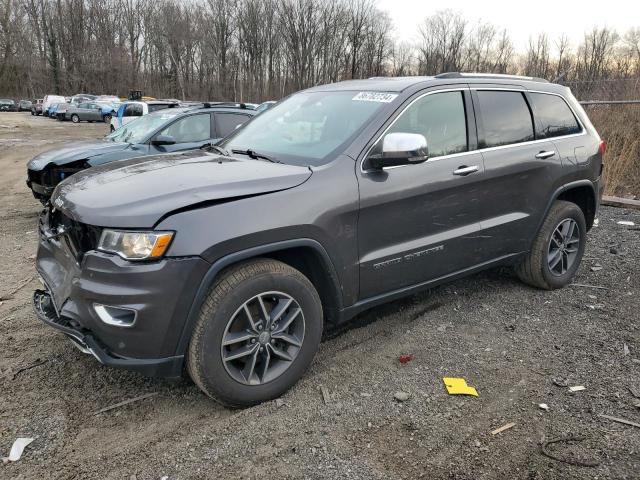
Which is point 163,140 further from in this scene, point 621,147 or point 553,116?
point 621,147

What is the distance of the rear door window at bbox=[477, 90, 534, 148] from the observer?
400cm

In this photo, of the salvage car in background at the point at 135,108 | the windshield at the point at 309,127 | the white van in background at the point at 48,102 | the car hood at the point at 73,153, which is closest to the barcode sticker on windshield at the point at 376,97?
the windshield at the point at 309,127

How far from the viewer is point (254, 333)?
286cm

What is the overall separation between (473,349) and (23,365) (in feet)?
9.98

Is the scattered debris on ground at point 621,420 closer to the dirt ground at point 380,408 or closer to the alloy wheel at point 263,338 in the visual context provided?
the dirt ground at point 380,408

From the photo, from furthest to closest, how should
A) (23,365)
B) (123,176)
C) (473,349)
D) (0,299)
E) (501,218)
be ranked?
(0,299) → (501,218) → (473,349) → (23,365) → (123,176)

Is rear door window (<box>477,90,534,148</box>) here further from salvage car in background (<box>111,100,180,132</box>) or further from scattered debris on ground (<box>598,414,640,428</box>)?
salvage car in background (<box>111,100,180,132</box>)

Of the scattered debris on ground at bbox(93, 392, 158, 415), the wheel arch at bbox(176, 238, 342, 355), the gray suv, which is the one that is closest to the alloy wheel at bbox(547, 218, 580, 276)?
the gray suv

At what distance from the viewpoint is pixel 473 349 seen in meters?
3.72

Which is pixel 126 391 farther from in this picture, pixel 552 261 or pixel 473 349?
pixel 552 261

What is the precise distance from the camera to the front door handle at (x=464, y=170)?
3.69 m

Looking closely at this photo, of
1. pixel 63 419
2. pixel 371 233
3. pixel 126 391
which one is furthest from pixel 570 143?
pixel 63 419

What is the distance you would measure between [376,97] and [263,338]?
5.94 ft

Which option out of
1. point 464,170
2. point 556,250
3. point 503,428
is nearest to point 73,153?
point 464,170
